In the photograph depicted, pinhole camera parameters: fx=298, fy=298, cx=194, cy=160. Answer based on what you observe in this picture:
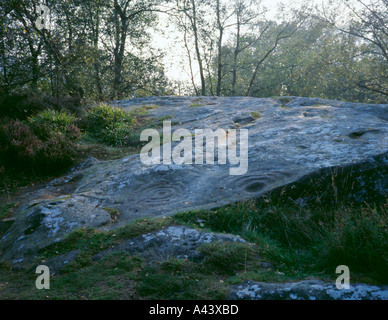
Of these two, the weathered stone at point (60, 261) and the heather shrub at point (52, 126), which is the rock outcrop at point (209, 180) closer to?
the weathered stone at point (60, 261)

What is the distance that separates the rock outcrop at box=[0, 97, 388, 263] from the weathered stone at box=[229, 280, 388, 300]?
1.75 m

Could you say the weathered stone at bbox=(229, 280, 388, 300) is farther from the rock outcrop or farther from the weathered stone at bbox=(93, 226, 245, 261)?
the rock outcrop

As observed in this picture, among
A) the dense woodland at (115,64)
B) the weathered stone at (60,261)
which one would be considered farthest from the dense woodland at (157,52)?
the weathered stone at (60,261)

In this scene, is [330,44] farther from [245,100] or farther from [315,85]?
[245,100]

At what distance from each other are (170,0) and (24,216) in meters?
15.8

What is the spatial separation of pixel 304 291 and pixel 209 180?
277 centimetres

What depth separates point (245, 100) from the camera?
11070 mm

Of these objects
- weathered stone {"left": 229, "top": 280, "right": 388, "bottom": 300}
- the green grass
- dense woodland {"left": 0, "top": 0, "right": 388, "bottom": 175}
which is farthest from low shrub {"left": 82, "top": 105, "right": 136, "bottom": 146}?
weathered stone {"left": 229, "top": 280, "right": 388, "bottom": 300}

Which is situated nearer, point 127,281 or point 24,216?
point 127,281

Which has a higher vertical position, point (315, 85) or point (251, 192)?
point (315, 85)

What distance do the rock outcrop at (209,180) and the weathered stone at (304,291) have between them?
1.75m

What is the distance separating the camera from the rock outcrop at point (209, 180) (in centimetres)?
442

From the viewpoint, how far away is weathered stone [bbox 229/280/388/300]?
250cm
